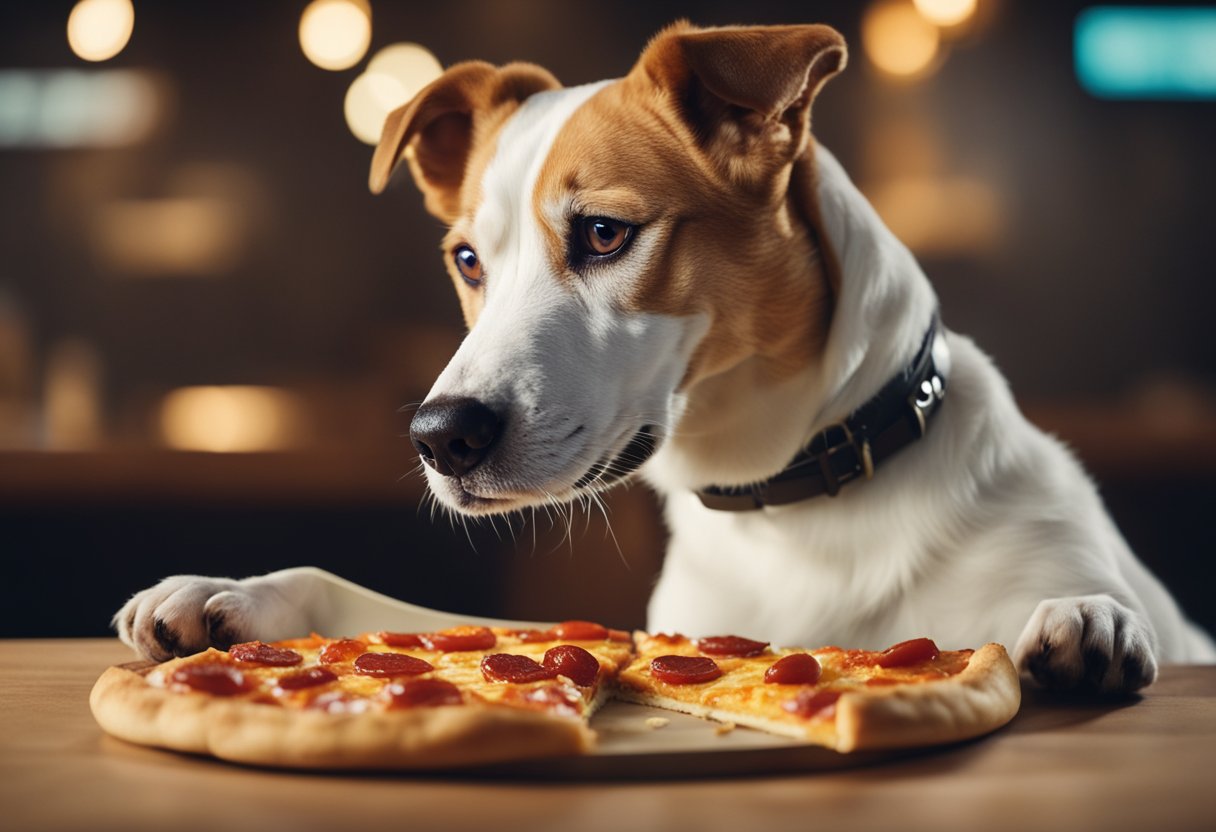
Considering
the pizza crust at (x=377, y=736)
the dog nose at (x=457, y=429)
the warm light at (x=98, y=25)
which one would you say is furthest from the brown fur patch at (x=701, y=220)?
the warm light at (x=98, y=25)

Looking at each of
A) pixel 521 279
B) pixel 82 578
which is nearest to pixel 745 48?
pixel 521 279

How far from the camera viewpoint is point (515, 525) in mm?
3943

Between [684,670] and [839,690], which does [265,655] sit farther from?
[839,690]

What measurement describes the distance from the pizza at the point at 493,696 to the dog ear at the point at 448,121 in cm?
82

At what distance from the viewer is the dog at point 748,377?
148 cm

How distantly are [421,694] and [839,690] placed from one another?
37 centimetres

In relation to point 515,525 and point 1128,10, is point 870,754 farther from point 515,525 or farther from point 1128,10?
point 1128,10

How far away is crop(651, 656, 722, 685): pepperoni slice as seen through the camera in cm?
119

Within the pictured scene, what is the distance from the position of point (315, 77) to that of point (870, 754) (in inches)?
253

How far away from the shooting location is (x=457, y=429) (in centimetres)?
138

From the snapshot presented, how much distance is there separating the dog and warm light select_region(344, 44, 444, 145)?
3948 mm

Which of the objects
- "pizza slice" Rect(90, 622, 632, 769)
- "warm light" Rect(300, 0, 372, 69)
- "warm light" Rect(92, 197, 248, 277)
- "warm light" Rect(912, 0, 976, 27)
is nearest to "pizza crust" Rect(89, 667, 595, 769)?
"pizza slice" Rect(90, 622, 632, 769)

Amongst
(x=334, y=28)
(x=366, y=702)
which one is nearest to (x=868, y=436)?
(x=366, y=702)

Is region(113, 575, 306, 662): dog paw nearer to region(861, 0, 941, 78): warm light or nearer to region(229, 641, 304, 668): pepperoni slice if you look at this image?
region(229, 641, 304, 668): pepperoni slice
